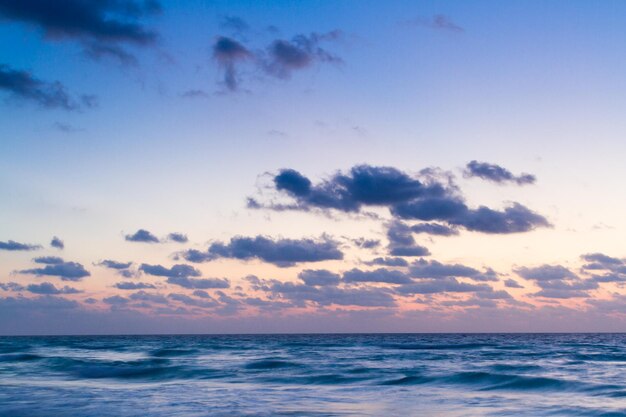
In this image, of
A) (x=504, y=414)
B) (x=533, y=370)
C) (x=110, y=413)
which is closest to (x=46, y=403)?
(x=110, y=413)

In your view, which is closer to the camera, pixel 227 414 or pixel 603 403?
pixel 227 414

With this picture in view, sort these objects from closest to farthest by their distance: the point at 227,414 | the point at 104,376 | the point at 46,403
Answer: the point at 227,414 → the point at 46,403 → the point at 104,376

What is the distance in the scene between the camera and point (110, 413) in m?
21.0

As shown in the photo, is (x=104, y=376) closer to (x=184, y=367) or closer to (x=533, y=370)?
(x=184, y=367)

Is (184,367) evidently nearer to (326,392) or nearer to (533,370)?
(326,392)

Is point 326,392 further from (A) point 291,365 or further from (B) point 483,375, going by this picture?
(A) point 291,365

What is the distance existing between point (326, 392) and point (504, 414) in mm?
9185

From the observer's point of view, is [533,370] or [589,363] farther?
[589,363]

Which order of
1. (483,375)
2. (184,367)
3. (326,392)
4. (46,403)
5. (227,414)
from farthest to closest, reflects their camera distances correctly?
(184,367)
(483,375)
(326,392)
(46,403)
(227,414)

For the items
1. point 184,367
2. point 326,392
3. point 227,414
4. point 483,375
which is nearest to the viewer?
point 227,414

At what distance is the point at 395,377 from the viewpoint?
3466 cm

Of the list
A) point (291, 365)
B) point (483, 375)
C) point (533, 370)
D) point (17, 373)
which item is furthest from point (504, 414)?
point (17, 373)

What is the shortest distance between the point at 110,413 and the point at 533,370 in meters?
26.8

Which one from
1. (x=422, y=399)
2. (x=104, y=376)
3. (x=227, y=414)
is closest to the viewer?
(x=227, y=414)
